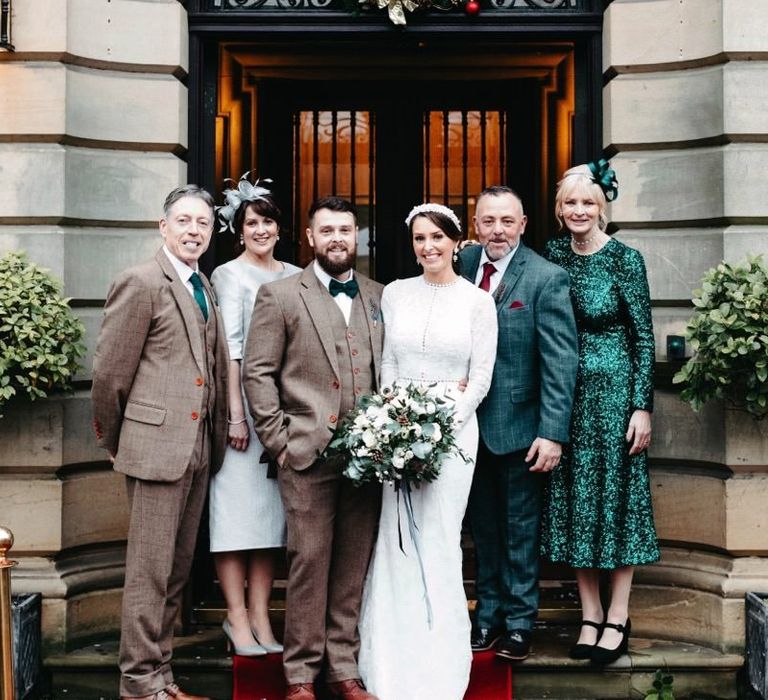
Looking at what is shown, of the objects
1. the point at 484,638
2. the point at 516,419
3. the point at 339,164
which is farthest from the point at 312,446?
the point at 339,164

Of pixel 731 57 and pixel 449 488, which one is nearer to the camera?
pixel 449 488

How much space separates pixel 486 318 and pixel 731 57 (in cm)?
236

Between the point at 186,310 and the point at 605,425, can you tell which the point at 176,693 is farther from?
the point at 605,425

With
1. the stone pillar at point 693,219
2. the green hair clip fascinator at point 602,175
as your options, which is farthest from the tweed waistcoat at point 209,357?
the stone pillar at point 693,219

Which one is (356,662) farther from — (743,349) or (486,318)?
(743,349)

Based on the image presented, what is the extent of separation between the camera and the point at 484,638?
578 centimetres

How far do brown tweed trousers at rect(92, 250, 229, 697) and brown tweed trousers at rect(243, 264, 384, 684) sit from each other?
36cm

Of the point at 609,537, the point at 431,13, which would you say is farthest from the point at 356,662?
the point at 431,13

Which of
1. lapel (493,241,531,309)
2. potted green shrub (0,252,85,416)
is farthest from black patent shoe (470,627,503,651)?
potted green shrub (0,252,85,416)

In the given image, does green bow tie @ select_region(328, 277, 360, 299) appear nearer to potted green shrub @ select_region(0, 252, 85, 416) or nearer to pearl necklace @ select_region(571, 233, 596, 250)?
pearl necklace @ select_region(571, 233, 596, 250)

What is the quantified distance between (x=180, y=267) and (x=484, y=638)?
2.66 metres

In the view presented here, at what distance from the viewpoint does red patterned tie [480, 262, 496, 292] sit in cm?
582

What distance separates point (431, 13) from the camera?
6746 millimetres

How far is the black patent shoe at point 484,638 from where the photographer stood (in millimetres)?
5758
